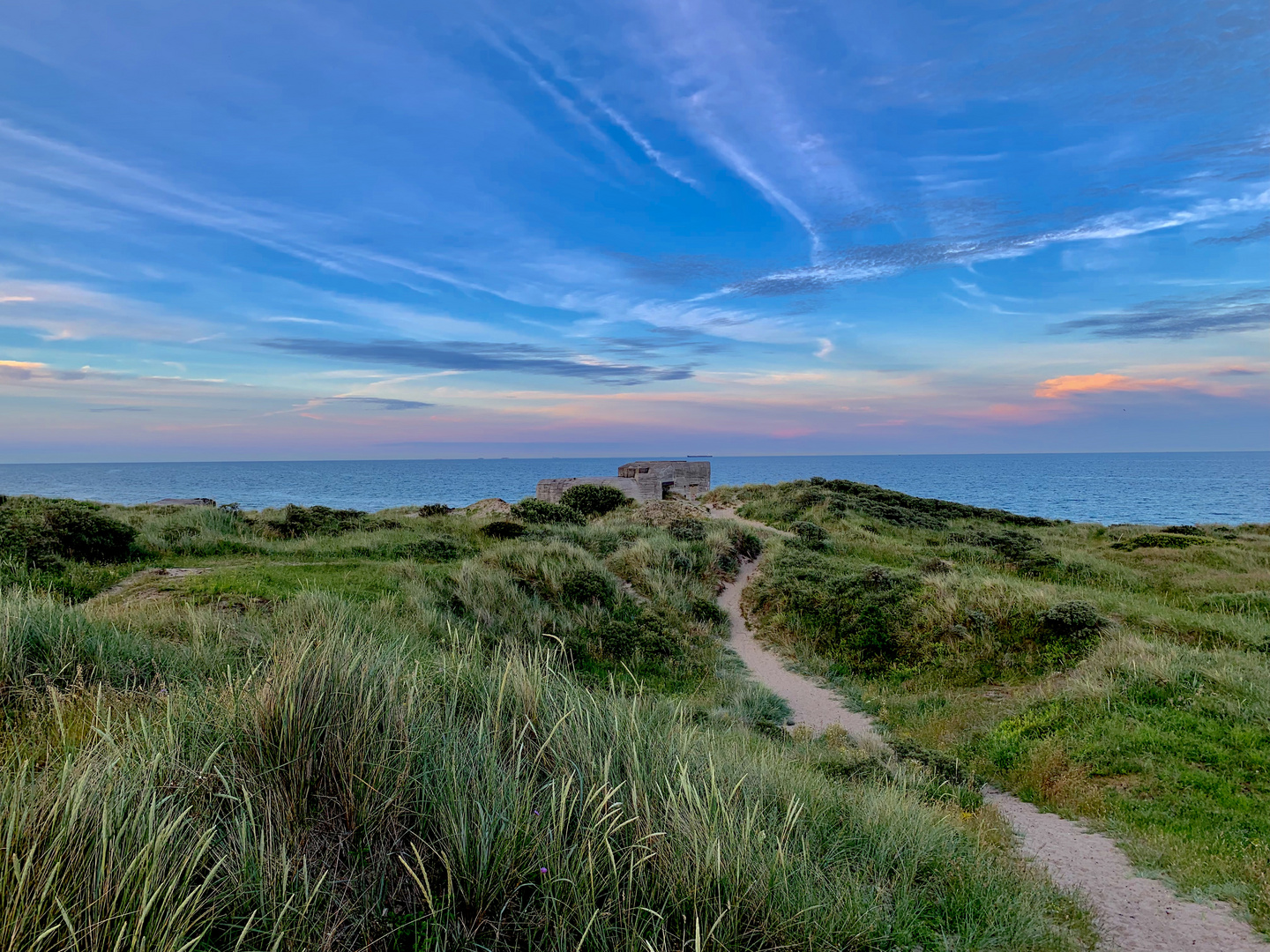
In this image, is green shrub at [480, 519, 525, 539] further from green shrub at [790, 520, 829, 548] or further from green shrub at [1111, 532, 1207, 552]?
green shrub at [1111, 532, 1207, 552]

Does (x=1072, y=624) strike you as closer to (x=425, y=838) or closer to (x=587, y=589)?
(x=587, y=589)

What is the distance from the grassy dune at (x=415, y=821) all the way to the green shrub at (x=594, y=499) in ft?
67.1

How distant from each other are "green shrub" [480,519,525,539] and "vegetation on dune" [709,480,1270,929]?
7.00m

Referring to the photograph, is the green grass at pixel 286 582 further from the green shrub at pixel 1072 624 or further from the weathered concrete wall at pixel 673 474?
the weathered concrete wall at pixel 673 474

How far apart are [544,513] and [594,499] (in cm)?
550

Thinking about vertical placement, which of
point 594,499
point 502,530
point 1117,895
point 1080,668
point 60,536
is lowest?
point 1117,895


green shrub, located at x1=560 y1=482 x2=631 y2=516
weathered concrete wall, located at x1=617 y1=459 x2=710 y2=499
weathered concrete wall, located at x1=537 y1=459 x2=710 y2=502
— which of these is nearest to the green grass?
green shrub, located at x1=560 y1=482 x2=631 y2=516

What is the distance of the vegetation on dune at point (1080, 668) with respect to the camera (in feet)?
21.2

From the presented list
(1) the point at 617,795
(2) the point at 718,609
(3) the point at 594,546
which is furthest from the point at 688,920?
(3) the point at 594,546

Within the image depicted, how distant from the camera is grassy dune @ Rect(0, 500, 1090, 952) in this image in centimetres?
236

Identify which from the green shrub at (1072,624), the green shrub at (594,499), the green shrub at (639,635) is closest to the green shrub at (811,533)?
the green shrub at (594,499)

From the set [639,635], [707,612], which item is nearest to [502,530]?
[707,612]

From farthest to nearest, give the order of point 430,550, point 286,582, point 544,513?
1. point 544,513
2. point 430,550
3. point 286,582

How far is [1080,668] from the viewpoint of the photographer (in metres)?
10.0
